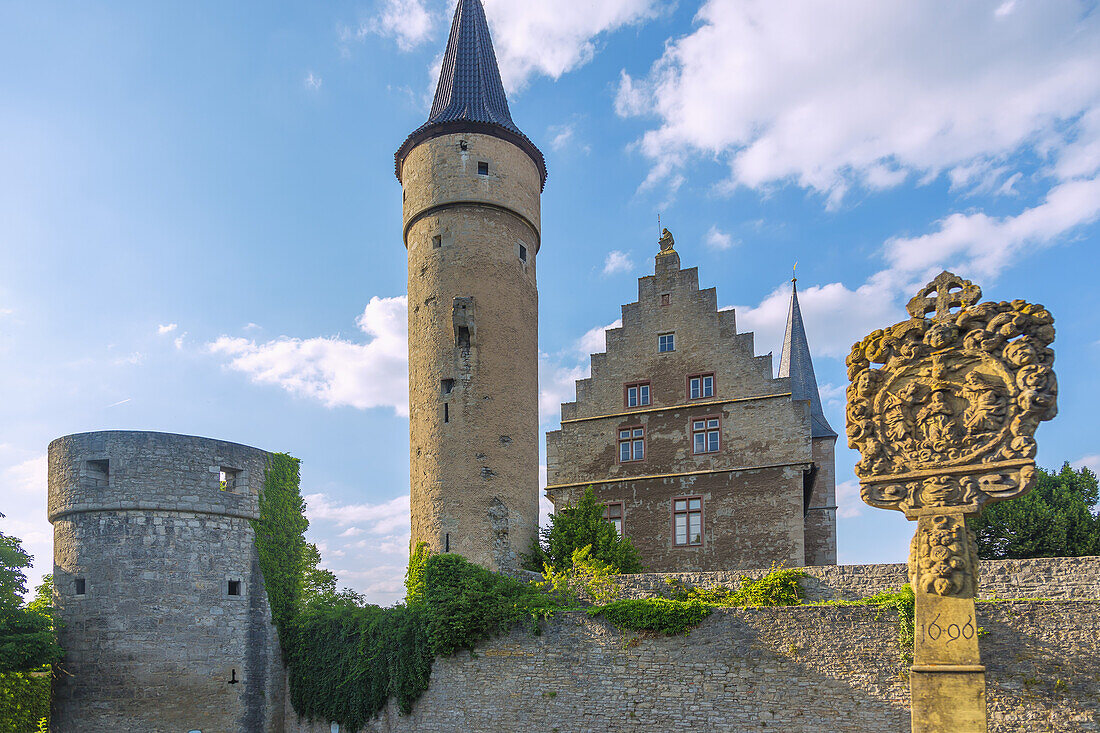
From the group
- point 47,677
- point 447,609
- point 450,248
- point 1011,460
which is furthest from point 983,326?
point 47,677

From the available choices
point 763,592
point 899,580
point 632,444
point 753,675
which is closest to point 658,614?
point 753,675

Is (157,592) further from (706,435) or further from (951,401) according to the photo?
(951,401)

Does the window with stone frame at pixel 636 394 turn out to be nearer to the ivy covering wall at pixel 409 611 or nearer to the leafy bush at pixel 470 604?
the ivy covering wall at pixel 409 611

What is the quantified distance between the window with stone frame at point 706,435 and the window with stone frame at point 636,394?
173 centimetres

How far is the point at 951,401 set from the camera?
8438 mm

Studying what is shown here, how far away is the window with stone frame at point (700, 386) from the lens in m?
25.4

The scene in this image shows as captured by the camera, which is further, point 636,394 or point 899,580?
point 636,394

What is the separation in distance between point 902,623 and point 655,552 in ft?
32.9

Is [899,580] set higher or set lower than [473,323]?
lower

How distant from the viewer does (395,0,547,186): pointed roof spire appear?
25891 mm

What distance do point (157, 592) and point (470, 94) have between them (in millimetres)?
16921

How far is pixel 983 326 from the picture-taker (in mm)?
8453

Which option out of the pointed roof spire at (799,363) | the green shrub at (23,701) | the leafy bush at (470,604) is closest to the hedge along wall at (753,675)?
the leafy bush at (470,604)

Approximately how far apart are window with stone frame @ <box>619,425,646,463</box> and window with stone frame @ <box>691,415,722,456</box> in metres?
1.53
